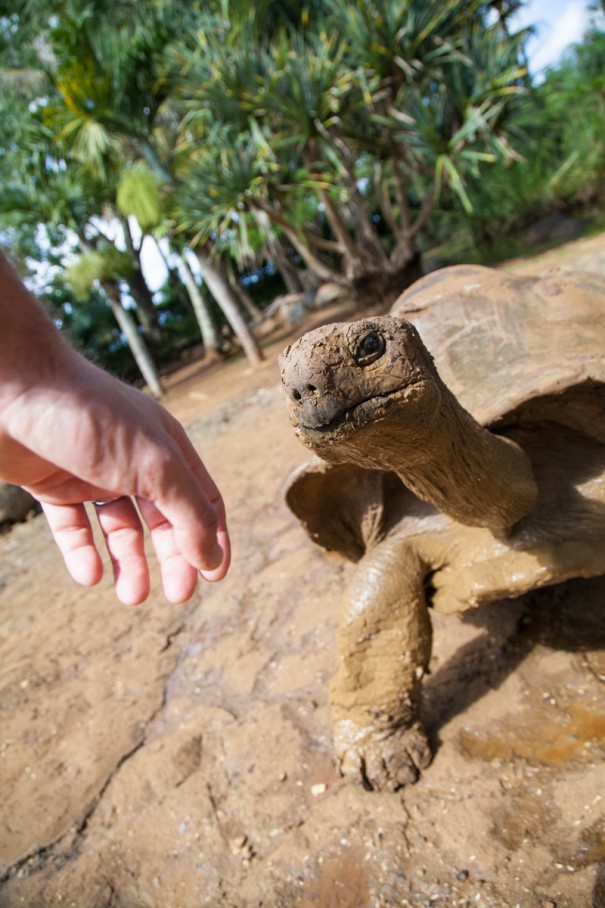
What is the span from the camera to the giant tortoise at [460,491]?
4.45 feet

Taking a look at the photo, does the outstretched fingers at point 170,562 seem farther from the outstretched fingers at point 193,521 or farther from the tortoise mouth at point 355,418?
the tortoise mouth at point 355,418

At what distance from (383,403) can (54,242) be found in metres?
13.3

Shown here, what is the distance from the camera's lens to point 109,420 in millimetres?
770

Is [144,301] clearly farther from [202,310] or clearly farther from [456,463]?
[456,463]

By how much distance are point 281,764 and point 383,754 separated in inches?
13.9

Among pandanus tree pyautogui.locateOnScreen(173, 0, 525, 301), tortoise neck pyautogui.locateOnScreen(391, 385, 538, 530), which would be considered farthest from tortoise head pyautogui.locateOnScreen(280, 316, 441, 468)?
pandanus tree pyautogui.locateOnScreen(173, 0, 525, 301)

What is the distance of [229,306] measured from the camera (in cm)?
955

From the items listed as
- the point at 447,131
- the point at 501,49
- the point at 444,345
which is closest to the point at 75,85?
the point at 447,131

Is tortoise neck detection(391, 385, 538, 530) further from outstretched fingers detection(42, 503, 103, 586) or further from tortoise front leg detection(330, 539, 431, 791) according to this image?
outstretched fingers detection(42, 503, 103, 586)

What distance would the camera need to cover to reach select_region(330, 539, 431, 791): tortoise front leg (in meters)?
1.60

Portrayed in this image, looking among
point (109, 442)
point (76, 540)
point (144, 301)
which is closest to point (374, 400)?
point (109, 442)

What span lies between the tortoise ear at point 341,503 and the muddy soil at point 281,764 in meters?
0.49

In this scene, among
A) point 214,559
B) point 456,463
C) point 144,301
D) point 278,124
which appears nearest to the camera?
point 214,559

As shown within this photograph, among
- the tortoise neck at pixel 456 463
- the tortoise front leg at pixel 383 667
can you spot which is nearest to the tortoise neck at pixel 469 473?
the tortoise neck at pixel 456 463
